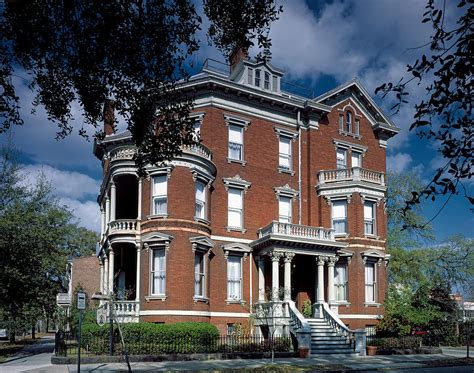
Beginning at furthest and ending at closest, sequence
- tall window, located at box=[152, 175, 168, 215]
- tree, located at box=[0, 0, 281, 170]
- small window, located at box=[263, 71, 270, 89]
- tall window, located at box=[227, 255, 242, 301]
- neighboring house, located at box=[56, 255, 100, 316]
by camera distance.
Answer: neighboring house, located at box=[56, 255, 100, 316], small window, located at box=[263, 71, 270, 89], tall window, located at box=[227, 255, 242, 301], tall window, located at box=[152, 175, 168, 215], tree, located at box=[0, 0, 281, 170]

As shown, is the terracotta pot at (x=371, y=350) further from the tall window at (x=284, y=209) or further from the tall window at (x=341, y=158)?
the tall window at (x=341, y=158)

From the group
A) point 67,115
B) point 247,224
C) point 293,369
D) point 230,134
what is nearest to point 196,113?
point 230,134

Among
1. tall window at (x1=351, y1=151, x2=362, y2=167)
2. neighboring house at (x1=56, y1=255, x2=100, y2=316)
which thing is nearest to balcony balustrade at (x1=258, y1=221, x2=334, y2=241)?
tall window at (x1=351, y1=151, x2=362, y2=167)

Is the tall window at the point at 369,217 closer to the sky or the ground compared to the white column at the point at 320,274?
closer to the sky

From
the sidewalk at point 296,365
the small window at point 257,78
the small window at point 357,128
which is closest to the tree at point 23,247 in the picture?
the sidewalk at point 296,365

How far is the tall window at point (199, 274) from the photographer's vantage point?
3033 centimetres

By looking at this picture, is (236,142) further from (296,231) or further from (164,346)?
(164,346)

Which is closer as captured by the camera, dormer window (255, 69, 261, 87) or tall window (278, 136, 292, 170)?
tall window (278, 136, 292, 170)

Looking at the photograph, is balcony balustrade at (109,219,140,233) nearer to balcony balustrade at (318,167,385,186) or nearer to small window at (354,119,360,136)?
balcony balustrade at (318,167,385,186)

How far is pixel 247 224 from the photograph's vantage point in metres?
33.8

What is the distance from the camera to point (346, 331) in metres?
29.7

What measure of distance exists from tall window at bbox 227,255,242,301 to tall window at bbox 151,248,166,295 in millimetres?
4505

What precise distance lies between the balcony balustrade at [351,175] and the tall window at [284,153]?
7.28 feet

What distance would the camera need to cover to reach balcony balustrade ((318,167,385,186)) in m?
36.1
